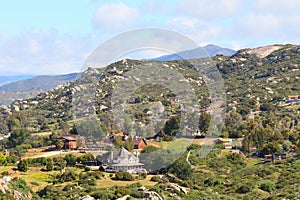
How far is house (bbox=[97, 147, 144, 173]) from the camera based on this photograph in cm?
3781

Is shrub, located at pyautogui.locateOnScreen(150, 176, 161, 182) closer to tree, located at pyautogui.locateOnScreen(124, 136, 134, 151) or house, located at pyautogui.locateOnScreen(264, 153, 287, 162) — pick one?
tree, located at pyautogui.locateOnScreen(124, 136, 134, 151)

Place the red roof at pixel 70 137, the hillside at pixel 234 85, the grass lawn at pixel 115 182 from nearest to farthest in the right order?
the grass lawn at pixel 115 182, the red roof at pixel 70 137, the hillside at pixel 234 85

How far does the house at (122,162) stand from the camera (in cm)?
3781

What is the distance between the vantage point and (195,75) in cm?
8069

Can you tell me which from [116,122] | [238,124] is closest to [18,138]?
[116,122]

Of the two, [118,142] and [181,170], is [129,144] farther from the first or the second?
[181,170]

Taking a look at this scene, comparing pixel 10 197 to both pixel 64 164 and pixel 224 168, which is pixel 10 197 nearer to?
pixel 64 164

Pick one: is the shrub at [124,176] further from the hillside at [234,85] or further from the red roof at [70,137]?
the hillside at [234,85]

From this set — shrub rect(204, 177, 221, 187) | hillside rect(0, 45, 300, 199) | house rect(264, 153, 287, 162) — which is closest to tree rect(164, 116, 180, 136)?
hillside rect(0, 45, 300, 199)

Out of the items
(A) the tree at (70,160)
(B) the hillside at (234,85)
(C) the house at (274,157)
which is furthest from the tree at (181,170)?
(B) the hillside at (234,85)

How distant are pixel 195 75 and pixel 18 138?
110ft

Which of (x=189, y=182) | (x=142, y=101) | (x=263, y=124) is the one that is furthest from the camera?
(x=142, y=101)

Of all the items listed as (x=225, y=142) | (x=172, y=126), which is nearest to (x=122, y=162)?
(x=172, y=126)

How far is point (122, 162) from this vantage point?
38406mm
